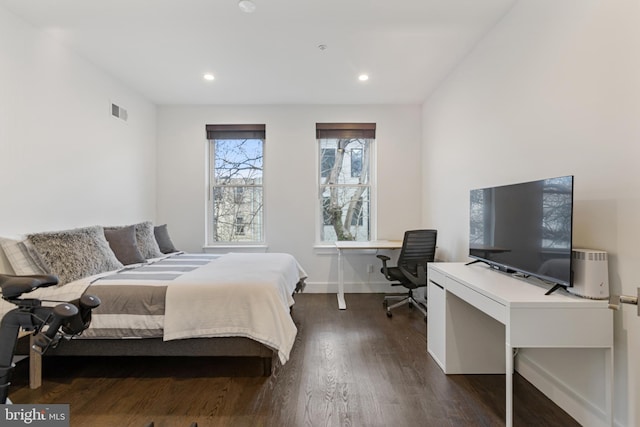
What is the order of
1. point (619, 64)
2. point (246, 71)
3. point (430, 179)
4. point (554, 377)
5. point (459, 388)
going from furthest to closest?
point (430, 179), point (246, 71), point (459, 388), point (554, 377), point (619, 64)

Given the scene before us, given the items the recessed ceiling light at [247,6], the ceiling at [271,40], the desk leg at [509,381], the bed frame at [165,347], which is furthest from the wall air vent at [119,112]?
the desk leg at [509,381]

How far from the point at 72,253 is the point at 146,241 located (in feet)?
3.70

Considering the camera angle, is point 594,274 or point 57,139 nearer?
point 594,274

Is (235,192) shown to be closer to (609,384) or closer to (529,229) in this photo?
(529,229)

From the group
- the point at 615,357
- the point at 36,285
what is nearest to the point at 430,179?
the point at 615,357

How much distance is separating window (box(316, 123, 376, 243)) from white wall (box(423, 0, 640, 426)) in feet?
6.72

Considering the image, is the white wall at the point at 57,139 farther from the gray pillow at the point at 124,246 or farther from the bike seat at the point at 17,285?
the bike seat at the point at 17,285

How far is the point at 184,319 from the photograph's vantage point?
2184 mm

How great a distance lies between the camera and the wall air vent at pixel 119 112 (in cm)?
365

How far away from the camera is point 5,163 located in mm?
2396

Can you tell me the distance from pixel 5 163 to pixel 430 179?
4.27m

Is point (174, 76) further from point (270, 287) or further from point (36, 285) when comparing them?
point (36, 285)

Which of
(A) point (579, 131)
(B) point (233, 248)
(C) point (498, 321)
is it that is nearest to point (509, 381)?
(C) point (498, 321)

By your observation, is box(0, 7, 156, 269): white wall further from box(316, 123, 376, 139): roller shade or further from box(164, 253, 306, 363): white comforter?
box(316, 123, 376, 139): roller shade
